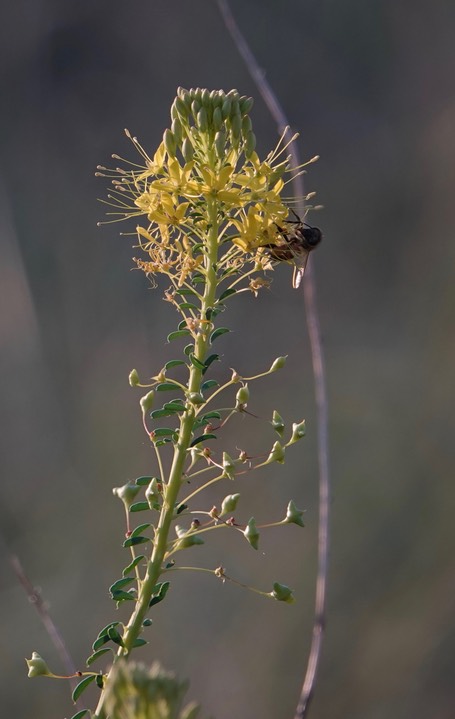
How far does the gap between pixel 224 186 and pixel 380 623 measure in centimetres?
267

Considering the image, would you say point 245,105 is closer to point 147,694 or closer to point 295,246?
point 295,246

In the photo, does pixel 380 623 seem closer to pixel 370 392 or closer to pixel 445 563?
pixel 445 563

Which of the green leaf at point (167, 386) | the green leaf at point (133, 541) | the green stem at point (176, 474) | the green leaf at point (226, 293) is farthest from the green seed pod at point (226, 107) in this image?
the green leaf at point (133, 541)

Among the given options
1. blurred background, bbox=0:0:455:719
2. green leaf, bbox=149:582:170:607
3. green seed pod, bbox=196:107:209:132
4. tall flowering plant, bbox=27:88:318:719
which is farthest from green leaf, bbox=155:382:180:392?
blurred background, bbox=0:0:455:719

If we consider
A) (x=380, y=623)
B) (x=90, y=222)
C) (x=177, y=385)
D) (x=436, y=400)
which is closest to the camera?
(x=177, y=385)

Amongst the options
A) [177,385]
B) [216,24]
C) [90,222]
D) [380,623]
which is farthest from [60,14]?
[177,385]

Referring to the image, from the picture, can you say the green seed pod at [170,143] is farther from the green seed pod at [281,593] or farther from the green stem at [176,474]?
the green seed pod at [281,593]

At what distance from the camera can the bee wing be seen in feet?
4.53

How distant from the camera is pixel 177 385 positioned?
110 centimetres

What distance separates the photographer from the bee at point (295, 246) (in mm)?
1303

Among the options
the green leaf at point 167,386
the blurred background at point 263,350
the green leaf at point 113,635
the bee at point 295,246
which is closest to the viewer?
the green leaf at point 113,635

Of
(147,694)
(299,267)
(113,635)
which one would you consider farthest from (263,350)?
(147,694)

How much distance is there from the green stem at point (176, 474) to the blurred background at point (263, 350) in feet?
7.89

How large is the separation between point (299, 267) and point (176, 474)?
0.50 m
